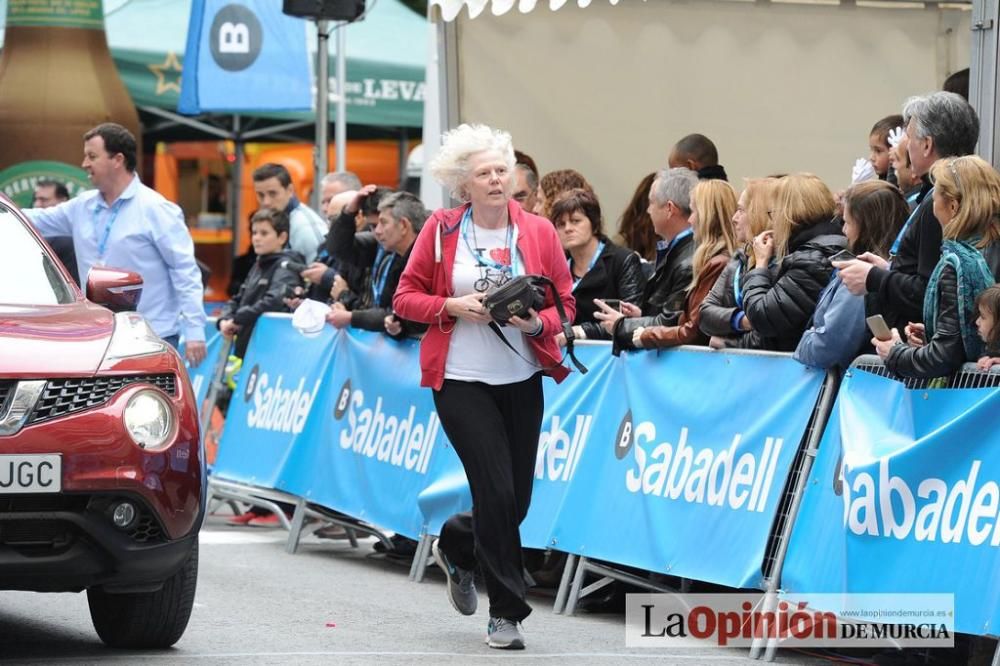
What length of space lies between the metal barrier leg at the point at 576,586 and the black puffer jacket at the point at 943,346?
2.11 m

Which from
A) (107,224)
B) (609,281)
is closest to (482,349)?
(609,281)

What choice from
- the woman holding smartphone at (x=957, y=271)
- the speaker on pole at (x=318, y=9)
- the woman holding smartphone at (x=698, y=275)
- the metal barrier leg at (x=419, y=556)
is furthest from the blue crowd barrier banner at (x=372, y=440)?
the speaker on pole at (x=318, y=9)

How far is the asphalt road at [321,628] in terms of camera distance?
6875mm

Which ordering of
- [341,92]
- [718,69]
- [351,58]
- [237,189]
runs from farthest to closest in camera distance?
[237,189], [351,58], [341,92], [718,69]

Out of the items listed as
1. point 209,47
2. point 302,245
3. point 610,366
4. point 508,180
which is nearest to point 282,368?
point 302,245

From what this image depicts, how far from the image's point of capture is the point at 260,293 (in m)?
12.2

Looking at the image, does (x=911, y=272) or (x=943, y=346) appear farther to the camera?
(x=911, y=272)

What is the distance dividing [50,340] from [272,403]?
4929mm

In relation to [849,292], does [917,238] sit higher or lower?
higher

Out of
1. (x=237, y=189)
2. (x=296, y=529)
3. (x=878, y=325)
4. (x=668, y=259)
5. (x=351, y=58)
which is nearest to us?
(x=878, y=325)

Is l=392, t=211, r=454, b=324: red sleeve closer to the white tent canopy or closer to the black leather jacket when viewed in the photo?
the black leather jacket

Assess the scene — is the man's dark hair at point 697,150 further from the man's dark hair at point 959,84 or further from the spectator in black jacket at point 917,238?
the spectator in black jacket at point 917,238

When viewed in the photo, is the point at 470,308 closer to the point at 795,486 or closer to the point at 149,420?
the point at 149,420

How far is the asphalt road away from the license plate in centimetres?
84
